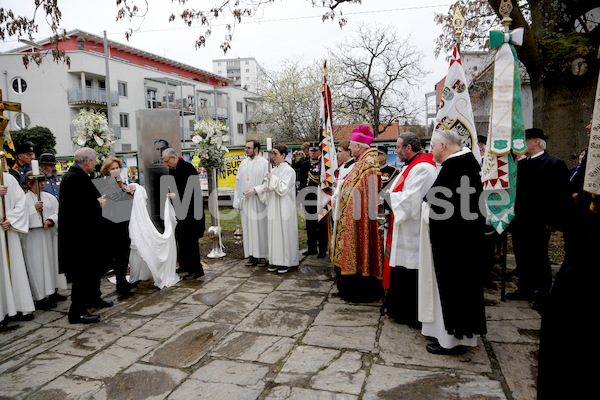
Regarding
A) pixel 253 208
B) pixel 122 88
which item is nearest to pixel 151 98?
pixel 122 88

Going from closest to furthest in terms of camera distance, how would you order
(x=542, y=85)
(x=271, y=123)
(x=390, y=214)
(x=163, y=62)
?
1. (x=390, y=214)
2. (x=542, y=85)
3. (x=271, y=123)
4. (x=163, y=62)

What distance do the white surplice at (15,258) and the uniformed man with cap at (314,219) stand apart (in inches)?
176

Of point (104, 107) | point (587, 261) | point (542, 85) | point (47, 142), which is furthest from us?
point (104, 107)

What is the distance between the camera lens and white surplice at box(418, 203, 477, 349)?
3531 millimetres

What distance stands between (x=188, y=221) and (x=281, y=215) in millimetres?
1498

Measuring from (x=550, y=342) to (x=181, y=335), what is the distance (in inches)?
145

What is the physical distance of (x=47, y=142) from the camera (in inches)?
941

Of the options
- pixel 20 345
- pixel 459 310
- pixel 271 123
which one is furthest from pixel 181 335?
pixel 271 123

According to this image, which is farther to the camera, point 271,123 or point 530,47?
point 271,123

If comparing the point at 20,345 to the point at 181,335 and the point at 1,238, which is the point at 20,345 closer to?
the point at 1,238

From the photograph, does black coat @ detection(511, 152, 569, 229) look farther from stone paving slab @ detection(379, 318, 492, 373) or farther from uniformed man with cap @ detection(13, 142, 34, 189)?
uniformed man with cap @ detection(13, 142, 34, 189)

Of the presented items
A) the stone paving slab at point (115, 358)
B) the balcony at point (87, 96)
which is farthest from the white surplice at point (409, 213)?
the balcony at point (87, 96)

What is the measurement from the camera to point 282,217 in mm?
6395

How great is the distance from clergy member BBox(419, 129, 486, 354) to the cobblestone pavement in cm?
27
